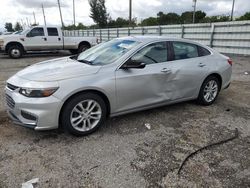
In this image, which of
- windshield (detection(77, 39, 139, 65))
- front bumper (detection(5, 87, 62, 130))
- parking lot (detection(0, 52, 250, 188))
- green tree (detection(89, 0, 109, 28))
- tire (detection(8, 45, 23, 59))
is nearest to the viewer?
parking lot (detection(0, 52, 250, 188))

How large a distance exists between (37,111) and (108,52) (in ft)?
5.45

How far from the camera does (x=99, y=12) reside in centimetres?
5188

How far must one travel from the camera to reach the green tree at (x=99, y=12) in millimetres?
51875

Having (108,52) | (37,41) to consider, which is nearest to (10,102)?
(108,52)

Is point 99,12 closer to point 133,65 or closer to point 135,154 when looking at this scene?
point 133,65

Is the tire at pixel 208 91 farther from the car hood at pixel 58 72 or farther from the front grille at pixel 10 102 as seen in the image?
the front grille at pixel 10 102

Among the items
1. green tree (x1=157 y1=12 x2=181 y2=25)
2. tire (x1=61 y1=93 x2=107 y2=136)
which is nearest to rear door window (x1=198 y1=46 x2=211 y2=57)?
tire (x1=61 y1=93 x2=107 y2=136)

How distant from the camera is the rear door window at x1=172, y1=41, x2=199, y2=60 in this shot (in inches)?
178

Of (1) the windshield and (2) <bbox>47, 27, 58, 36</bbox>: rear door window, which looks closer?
(1) the windshield

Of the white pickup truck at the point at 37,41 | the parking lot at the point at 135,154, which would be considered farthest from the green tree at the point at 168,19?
the parking lot at the point at 135,154

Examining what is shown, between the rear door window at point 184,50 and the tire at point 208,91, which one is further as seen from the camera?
the tire at point 208,91

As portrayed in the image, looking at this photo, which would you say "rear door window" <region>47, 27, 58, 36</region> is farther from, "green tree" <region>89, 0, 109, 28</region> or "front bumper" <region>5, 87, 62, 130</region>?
"green tree" <region>89, 0, 109, 28</region>

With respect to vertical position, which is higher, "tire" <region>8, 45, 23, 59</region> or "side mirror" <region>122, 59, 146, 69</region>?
"side mirror" <region>122, 59, 146, 69</region>

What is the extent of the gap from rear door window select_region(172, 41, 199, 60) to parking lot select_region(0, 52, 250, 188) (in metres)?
1.13
